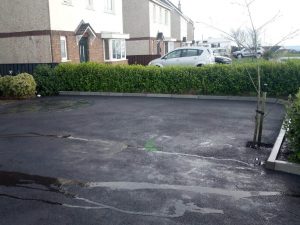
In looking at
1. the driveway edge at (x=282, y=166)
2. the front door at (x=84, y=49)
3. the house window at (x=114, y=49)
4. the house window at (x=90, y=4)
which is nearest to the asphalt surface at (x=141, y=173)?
the driveway edge at (x=282, y=166)

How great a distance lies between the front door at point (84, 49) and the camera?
67.6ft

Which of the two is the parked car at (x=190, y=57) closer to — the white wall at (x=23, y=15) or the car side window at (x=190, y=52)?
the car side window at (x=190, y=52)

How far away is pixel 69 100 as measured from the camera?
47.9 feet

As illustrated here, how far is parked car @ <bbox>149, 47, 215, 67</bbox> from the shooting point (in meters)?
20.1

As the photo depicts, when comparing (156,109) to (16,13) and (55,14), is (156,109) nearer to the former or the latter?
(55,14)

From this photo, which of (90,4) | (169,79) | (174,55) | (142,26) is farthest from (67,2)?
(142,26)

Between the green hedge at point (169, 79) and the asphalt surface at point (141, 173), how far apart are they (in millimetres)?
3321

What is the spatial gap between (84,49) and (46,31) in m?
4.13

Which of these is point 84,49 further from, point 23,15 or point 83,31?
point 23,15

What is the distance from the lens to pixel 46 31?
17094mm

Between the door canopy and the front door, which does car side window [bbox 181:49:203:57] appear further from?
the front door

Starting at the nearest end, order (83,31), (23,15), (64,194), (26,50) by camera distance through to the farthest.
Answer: (64,194)
(23,15)
(26,50)
(83,31)

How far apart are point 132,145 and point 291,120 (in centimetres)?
329

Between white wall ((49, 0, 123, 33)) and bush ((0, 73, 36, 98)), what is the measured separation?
3.49 m
